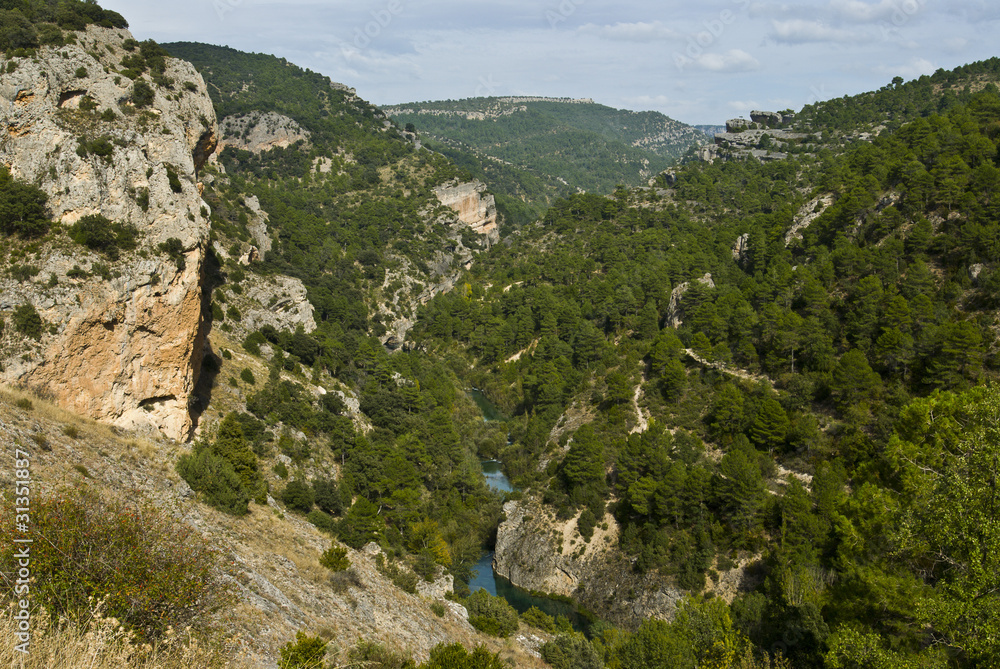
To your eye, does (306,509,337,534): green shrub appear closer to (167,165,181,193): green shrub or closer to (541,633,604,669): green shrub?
(541,633,604,669): green shrub

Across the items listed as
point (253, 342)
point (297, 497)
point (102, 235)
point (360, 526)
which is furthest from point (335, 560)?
point (253, 342)

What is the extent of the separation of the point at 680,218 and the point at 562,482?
71861 millimetres

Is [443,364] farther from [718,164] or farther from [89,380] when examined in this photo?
[718,164]

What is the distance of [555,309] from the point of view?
87875mm

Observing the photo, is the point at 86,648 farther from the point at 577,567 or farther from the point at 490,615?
the point at 577,567

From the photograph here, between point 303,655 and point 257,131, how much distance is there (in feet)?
419

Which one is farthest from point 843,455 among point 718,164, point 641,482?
point 718,164

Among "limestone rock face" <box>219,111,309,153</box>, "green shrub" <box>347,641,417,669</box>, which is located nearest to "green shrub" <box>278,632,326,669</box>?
"green shrub" <box>347,641,417,669</box>

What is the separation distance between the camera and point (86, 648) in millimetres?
8898

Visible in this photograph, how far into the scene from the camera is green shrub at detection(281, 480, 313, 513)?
33844mm

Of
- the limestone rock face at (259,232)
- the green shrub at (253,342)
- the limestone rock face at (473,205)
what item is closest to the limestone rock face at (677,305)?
the green shrub at (253,342)

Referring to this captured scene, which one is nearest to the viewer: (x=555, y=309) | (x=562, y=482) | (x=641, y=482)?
(x=641, y=482)

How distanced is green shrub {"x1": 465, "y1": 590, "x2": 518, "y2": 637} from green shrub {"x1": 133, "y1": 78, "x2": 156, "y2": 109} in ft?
107

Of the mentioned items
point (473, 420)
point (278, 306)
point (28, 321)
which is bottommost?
point (473, 420)
